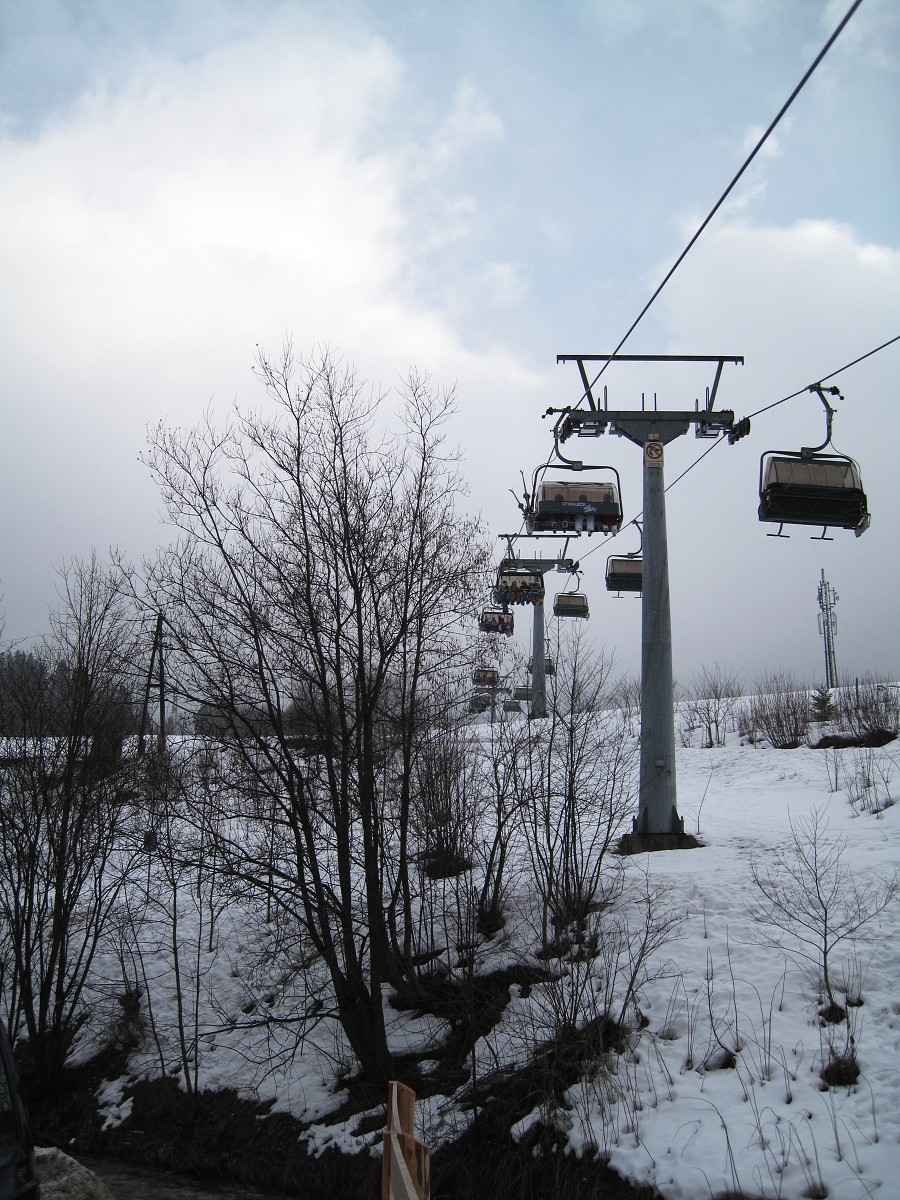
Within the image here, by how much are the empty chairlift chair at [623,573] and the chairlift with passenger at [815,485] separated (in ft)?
26.0

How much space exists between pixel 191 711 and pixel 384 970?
4.38 metres

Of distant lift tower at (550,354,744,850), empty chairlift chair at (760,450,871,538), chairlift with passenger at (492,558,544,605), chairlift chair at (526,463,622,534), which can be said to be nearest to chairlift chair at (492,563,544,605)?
chairlift with passenger at (492,558,544,605)

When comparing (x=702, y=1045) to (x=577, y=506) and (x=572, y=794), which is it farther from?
(x=577, y=506)

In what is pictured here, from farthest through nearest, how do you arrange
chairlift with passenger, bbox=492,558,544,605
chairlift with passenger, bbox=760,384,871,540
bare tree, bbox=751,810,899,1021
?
1. chairlift with passenger, bbox=492,558,544,605
2. chairlift with passenger, bbox=760,384,871,540
3. bare tree, bbox=751,810,899,1021

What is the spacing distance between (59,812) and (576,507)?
416 inches

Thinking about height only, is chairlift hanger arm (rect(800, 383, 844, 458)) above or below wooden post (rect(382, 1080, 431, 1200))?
above

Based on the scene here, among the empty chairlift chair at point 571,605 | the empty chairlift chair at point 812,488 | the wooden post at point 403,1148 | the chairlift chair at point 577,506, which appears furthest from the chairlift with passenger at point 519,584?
the wooden post at point 403,1148

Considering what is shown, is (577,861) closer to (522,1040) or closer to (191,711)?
(522,1040)

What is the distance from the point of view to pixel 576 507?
583 inches

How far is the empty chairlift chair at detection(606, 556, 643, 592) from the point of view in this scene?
1848 cm

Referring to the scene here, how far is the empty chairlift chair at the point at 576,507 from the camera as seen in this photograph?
583 inches

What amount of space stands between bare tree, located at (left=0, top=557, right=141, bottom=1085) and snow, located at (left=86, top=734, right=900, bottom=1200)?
1883 mm

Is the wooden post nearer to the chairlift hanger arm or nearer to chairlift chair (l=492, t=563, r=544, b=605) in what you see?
the chairlift hanger arm

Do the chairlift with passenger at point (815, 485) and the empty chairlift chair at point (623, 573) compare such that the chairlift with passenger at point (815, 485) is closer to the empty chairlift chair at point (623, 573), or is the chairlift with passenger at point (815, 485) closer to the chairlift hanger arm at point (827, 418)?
the chairlift hanger arm at point (827, 418)
